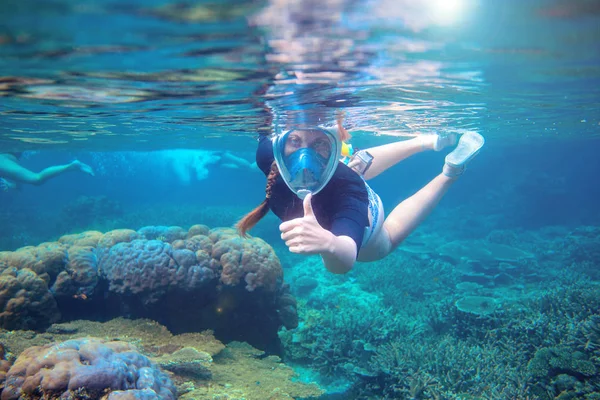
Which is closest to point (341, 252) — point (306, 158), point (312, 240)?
point (312, 240)

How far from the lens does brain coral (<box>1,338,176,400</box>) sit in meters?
3.33

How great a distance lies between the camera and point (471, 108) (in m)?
12.6

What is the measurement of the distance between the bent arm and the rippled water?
2.78 meters

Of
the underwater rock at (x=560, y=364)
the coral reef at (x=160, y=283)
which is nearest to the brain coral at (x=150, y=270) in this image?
the coral reef at (x=160, y=283)

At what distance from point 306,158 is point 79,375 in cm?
362

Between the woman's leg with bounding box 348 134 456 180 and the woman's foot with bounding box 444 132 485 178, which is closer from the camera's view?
the woman's foot with bounding box 444 132 485 178

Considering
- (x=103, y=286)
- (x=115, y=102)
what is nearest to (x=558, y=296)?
(x=103, y=286)

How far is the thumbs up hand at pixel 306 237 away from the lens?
3033 millimetres

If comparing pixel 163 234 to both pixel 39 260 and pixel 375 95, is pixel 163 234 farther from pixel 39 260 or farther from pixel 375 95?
pixel 375 95

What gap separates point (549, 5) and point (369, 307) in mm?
10231

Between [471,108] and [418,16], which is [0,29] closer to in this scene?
[418,16]

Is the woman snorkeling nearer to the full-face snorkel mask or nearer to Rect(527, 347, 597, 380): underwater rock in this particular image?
the full-face snorkel mask

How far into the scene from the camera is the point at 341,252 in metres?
3.25

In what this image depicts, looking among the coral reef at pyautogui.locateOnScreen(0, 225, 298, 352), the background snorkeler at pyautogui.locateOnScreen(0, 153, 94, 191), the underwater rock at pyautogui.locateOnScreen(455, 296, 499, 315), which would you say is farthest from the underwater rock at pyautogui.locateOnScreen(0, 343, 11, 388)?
the background snorkeler at pyautogui.locateOnScreen(0, 153, 94, 191)
